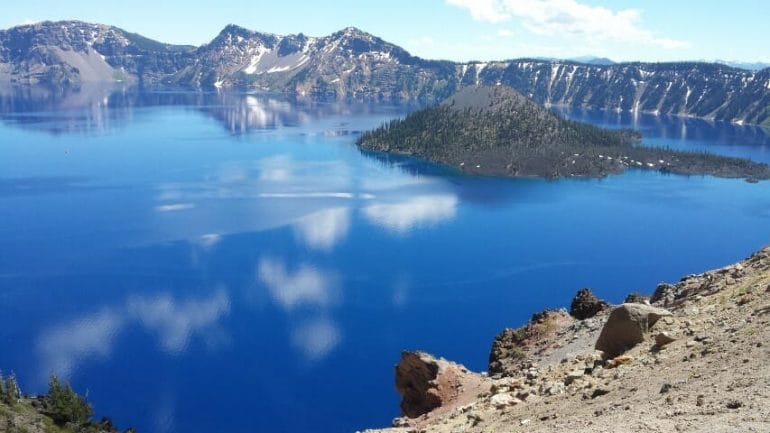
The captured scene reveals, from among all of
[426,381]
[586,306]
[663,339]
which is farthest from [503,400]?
[586,306]

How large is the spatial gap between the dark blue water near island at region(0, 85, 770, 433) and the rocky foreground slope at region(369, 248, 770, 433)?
3232 centimetres

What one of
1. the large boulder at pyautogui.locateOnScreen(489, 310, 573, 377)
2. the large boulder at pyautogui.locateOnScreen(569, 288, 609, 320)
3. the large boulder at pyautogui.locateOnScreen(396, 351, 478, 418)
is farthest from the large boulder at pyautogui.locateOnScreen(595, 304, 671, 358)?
the large boulder at pyautogui.locateOnScreen(569, 288, 609, 320)

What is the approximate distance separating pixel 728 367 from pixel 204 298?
79330mm

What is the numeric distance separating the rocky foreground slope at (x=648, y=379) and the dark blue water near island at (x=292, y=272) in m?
32.3

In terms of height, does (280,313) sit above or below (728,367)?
below

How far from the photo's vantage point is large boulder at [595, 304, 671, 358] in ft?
81.7

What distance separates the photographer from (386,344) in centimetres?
7619

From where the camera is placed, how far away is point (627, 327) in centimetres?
2503

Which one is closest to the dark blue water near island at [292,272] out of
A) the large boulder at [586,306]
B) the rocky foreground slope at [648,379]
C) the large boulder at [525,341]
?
the large boulder at [525,341]

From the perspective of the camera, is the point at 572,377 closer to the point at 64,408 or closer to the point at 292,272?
the point at 64,408

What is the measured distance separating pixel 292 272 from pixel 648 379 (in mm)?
82889

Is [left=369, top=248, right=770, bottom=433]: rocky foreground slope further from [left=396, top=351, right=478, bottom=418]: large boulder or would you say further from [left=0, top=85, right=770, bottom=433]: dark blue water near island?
[left=0, top=85, right=770, bottom=433]: dark blue water near island

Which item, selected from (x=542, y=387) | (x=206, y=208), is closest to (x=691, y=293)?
(x=542, y=387)

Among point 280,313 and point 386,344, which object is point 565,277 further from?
point 280,313
